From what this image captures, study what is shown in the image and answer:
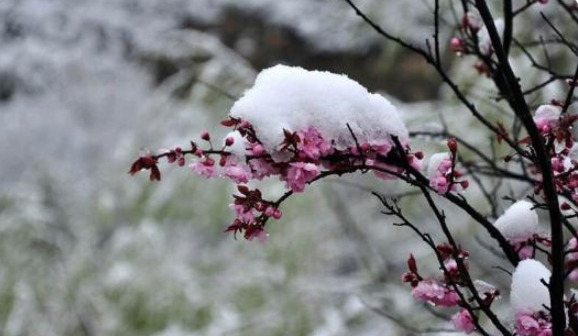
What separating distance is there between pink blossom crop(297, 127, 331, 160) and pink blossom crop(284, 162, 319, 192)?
0.02 metres

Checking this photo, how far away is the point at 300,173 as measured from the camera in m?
0.61

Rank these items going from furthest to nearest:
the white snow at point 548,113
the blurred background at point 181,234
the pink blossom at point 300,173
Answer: the blurred background at point 181,234
the white snow at point 548,113
the pink blossom at point 300,173

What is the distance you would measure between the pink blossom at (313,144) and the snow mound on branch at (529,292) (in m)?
0.24

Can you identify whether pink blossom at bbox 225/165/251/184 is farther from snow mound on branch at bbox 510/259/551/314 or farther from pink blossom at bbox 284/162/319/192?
snow mound on branch at bbox 510/259/551/314

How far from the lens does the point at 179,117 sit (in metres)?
2.64

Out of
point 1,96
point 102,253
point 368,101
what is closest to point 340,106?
point 368,101

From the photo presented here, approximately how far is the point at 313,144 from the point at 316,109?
0.05 m

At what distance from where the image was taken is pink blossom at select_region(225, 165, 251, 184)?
64 cm

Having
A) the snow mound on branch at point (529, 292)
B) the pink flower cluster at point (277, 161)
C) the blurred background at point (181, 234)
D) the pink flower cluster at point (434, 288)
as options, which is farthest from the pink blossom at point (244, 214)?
Answer: the blurred background at point (181, 234)

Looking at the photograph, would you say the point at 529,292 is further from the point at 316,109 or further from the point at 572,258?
the point at 316,109

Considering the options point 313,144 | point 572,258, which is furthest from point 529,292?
point 313,144

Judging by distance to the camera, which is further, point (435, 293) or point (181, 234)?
point (181, 234)

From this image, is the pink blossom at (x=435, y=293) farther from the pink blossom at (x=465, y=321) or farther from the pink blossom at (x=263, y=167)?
the pink blossom at (x=263, y=167)

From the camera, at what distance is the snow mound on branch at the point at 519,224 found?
74cm
